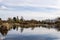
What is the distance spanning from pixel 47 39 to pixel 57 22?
22.8m

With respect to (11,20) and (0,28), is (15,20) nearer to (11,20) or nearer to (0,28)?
(11,20)

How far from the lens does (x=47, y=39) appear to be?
48.1 feet

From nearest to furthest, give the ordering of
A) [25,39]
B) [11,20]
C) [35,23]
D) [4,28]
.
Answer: [25,39] < [4,28] < [11,20] < [35,23]

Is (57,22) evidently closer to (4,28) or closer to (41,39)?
(4,28)

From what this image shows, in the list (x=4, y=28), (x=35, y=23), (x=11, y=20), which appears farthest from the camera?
(x=35, y=23)

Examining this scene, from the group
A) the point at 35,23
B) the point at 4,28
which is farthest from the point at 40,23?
the point at 4,28

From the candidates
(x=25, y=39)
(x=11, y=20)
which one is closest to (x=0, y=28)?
(x=25, y=39)

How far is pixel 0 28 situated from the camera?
21672 millimetres

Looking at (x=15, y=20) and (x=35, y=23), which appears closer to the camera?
(x=15, y=20)

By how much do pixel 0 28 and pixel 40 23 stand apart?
18654mm

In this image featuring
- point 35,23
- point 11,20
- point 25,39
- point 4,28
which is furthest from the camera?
point 35,23

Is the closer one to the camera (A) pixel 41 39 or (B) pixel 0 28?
(A) pixel 41 39

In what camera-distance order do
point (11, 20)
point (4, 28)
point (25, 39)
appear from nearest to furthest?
point (25, 39) < point (4, 28) < point (11, 20)

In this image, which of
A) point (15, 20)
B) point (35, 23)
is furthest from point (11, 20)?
point (35, 23)
